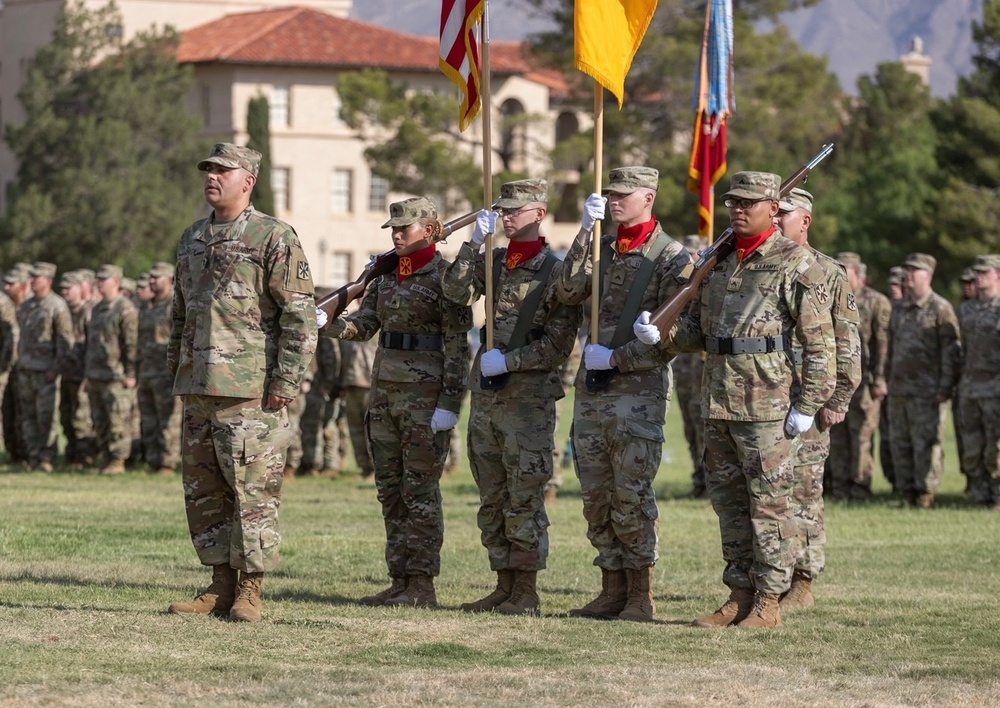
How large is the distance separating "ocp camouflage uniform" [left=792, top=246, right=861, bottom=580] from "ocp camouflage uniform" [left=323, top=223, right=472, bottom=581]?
2.09 m

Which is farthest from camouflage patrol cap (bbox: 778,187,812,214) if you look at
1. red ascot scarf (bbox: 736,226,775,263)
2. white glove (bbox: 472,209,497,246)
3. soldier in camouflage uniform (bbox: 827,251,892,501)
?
soldier in camouflage uniform (bbox: 827,251,892,501)

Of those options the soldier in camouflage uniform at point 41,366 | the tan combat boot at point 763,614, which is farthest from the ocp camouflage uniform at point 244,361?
the soldier in camouflage uniform at point 41,366

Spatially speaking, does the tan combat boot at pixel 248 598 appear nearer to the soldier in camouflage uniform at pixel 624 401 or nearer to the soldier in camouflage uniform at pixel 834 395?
the soldier in camouflage uniform at pixel 624 401

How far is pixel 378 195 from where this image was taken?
77.5 meters

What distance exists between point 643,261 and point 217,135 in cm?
6497

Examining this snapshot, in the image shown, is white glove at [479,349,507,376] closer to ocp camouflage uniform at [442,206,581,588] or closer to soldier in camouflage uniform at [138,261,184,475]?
ocp camouflage uniform at [442,206,581,588]

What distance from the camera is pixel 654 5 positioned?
36.3 ft

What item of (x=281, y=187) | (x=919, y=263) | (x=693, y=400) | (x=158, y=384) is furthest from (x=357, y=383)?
(x=281, y=187)

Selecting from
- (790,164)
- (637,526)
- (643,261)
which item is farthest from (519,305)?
(790,164)

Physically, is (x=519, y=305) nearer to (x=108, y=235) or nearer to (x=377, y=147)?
(x=377, y=147)

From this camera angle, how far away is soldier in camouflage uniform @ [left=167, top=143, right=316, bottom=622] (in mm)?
9758

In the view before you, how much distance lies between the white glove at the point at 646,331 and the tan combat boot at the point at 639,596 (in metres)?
1.31

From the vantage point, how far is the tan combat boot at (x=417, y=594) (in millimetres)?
10781

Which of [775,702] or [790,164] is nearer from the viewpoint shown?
[775,702]
